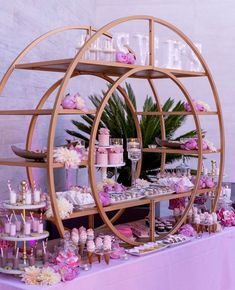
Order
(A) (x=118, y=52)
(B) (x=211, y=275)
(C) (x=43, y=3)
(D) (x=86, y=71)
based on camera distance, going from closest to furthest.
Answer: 1. (A) (x=118, y=52)
2. (D) (x=86, y=71)
3. (B) (x=211, y=275)
4. (C) (x=43, y=3)

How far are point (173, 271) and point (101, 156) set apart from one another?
0.86 m

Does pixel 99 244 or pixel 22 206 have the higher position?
pixel 22 206

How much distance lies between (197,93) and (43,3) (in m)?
2.56

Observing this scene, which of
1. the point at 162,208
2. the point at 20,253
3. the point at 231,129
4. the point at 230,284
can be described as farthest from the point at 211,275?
the point at 231,129

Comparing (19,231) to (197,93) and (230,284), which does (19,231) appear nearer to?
(230,284)

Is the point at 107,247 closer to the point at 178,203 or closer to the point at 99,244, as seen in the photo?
the point at 99,244

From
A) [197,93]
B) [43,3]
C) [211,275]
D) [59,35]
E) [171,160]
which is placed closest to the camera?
[211,275]

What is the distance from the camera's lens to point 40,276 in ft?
8.29

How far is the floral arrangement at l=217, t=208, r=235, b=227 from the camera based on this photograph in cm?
400

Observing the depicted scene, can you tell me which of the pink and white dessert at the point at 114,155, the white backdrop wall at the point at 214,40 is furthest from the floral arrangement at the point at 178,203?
the white backdrop wall at the point at 214,40

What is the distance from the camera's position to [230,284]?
A: 387 centimetres

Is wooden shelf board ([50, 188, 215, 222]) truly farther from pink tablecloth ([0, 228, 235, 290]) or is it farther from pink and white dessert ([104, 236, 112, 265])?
pink tablecloth ([0, 228, 235, 290])

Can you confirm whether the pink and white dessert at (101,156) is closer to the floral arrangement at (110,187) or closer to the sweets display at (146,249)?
the floral arrangement at (110,187)

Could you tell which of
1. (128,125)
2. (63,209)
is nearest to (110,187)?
(63,209)
